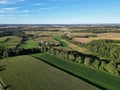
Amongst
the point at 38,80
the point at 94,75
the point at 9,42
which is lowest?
the point at 9,42

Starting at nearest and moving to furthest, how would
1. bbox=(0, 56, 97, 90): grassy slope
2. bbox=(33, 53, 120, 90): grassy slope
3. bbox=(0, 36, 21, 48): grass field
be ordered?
bbox=(0, 56, 97, 90): grassy slope → bbox=(33, 53, 120, 90): grassy slope → bbox=(0, 36, 21, 48): grass field

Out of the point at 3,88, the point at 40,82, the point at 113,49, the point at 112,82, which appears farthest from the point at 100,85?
the point at 113,49

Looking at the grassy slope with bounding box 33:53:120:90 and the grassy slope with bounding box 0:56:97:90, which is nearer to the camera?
the grassy slope with bounding box 0:56:97:90

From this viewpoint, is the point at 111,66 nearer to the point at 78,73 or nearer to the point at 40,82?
the point at 78,73

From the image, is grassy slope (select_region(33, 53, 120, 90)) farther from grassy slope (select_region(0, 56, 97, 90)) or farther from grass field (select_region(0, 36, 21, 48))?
grass field (select_region(0, 36, 21, 48))

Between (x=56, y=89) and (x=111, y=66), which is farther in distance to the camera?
(x=111, y=66)

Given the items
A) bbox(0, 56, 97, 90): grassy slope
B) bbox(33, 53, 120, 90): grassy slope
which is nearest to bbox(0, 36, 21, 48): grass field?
bbox(33, 53, 120, 90): grassy slope

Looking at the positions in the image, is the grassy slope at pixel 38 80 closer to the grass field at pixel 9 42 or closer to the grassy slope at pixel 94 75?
the grassy slope at pixel 94 75

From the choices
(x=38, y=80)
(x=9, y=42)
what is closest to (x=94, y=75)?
(x=38, y=80)

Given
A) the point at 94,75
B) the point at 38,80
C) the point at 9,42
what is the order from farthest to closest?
the point at 9,42
the point at 94,75
the point at 38,80

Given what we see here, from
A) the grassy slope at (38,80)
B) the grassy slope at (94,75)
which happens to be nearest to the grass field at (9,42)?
the grassy slope at (94,75)

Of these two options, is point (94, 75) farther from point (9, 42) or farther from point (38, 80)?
point (9, 42)
